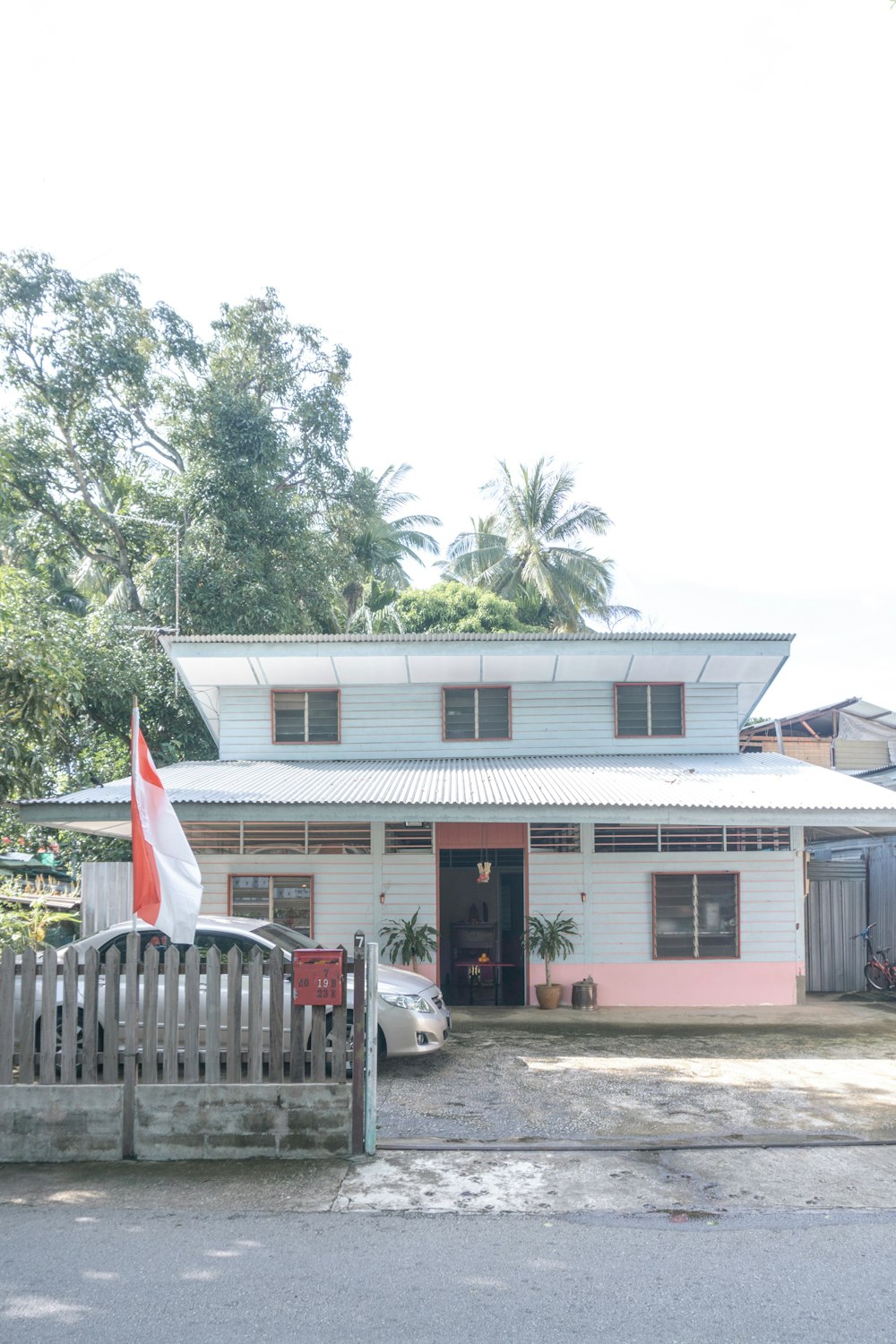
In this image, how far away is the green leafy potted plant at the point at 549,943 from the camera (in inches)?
548

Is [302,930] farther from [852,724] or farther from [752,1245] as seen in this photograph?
[852,724]

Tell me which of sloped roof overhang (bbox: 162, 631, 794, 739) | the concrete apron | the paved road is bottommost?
the concrete apron

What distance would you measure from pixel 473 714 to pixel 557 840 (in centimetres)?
307

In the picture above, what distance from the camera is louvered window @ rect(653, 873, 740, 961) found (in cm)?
1445

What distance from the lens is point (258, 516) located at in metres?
24.7

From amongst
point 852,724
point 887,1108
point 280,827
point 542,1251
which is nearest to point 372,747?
point 280,827

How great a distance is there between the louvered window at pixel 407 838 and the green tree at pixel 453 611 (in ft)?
50.6

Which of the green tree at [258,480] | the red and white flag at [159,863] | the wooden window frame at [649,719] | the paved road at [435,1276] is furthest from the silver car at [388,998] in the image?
the green tree at [258,480]

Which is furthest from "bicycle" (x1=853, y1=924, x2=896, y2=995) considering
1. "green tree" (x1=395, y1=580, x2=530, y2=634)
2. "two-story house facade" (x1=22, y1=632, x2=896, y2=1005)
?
"green tree" (x1=395, y1=580, x2=530, y2=634)

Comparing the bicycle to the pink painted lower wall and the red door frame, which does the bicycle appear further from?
the red door frame

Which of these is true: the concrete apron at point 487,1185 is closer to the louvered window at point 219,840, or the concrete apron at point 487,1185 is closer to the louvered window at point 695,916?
the louvered window at point 695,916

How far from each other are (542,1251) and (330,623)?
885 inches

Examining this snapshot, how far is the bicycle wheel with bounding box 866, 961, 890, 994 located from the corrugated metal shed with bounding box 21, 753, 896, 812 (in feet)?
9.87

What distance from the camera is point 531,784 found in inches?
547
